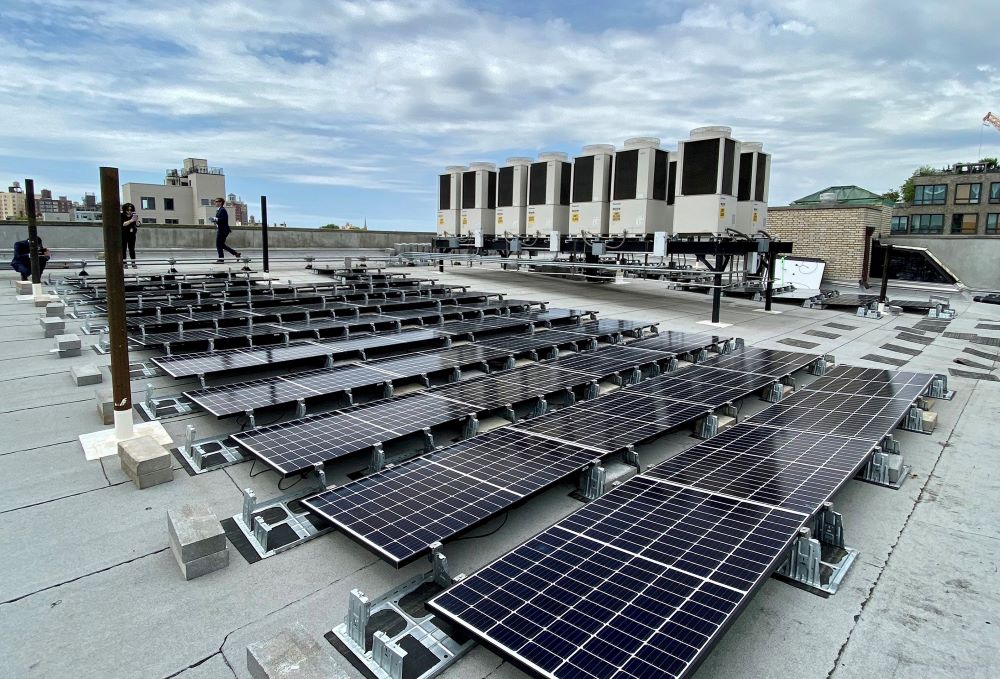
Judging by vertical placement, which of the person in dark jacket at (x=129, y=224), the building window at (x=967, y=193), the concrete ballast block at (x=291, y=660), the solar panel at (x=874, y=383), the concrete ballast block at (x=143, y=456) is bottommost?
the concrete ballast block at (x=291, y=660)

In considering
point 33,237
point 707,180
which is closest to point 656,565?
point 707,180

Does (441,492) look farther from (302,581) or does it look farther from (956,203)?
(956,203)

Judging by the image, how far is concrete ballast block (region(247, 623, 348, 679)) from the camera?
8.74 feet

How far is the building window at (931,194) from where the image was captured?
57.1m

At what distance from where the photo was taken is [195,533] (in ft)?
12.4

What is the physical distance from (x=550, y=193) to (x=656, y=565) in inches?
741

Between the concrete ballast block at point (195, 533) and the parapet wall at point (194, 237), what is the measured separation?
84.1 feet

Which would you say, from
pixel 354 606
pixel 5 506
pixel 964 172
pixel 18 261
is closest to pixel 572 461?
pixel 354 606

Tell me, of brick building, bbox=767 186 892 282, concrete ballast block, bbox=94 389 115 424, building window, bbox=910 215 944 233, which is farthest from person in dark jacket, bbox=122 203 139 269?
building window, bbox=910 215 944 233

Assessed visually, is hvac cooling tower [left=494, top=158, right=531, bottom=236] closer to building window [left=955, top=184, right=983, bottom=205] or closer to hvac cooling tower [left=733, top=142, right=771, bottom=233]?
hvac cooling tower [left=733, top=142, right=771, bottom=233]

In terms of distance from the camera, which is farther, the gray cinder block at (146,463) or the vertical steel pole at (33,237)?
the vertical steel pole at (33,237)

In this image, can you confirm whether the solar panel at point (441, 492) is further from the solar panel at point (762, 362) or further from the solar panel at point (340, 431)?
the solar panel at point (762, 362)

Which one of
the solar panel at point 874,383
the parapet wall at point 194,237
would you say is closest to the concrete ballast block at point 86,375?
the solar panel at point 874,383

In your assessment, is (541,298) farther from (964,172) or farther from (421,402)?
(964,172)
